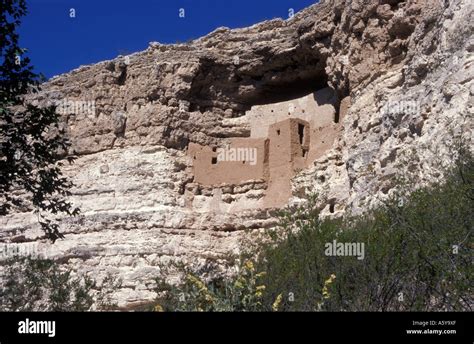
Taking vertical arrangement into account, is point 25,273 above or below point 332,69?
below

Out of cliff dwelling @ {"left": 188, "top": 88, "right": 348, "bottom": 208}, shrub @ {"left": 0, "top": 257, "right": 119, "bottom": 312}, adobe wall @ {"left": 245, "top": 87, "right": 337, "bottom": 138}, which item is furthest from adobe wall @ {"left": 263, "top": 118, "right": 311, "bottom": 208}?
shrub @ {"left": 0, "top": 257, "right": 119, "bottom": 312}

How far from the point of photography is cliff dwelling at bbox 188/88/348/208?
1914 cm

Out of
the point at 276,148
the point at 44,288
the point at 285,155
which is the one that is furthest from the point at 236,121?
the point at 44,288

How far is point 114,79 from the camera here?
2223cm

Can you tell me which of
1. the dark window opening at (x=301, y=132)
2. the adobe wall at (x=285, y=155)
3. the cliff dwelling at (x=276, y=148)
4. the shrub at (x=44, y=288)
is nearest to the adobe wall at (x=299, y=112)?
the cliff dwelling at (x=276, y=148)

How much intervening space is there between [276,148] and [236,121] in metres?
2.74

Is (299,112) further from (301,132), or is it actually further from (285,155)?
(285,155)

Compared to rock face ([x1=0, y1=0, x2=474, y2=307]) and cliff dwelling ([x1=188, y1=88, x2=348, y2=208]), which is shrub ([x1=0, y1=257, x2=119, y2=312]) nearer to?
rock face ([x1=0, y1=0, x2=474, y2=307])

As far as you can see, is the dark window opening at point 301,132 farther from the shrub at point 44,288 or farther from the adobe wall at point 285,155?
the shrub at point 44,288

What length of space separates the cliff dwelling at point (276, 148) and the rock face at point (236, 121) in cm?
6

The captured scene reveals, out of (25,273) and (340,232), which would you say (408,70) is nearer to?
(340,232)
